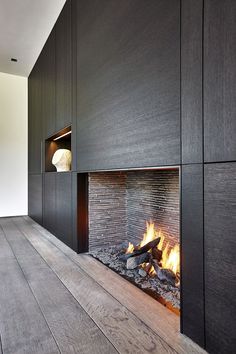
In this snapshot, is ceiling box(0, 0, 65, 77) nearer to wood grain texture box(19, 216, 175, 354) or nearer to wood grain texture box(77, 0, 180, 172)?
wood grain texture box(77, 0, 180, 172)

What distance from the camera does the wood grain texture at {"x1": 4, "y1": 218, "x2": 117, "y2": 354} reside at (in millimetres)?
1062

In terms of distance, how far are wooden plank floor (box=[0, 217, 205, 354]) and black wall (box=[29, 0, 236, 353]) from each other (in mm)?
195

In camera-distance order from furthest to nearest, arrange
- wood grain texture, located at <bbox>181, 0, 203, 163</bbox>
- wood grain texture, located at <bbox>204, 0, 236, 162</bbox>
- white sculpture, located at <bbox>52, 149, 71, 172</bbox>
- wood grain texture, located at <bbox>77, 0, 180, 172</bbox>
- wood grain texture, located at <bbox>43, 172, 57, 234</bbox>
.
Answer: wood grain texture, located at <bbox>43, 172, 57, 234</bbox> < white sculpture, located at <bbox>52, 149, 71, 172</bbox> < wood grain texture, located at <bbox>77, 0, 180, 172</bbox> < wood grain texture, located at <bbox>181, 0, 203, 163</bbox> < wood grain texture, located at <bbox>204, 0, 236, 162</bbox>

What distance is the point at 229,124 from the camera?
91 centimetres

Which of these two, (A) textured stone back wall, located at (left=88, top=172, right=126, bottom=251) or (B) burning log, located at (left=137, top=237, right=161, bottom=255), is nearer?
(B) burning log, located at (left=137, top=237, right=161, bottom=255)

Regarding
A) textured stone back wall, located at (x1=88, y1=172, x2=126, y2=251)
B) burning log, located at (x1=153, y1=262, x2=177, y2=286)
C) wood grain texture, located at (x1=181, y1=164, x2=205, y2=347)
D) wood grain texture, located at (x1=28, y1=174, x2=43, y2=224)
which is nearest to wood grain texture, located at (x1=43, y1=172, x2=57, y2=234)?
wood grain texture, located at (x1=28, y1=174, x2=43, y2=224)

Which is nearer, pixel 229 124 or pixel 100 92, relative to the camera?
pixel 229 124

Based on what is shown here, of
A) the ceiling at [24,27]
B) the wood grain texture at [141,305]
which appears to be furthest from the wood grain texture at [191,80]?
the ceiling at [24,27]

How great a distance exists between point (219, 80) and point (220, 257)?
686mm

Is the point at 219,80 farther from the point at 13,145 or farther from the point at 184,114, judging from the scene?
the point at 13,145

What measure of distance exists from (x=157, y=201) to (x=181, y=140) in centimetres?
107

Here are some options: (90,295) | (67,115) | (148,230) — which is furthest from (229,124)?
(67,115)

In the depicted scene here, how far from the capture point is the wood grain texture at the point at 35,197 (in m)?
3.72

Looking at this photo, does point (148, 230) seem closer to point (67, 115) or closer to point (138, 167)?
point (138, 167)
